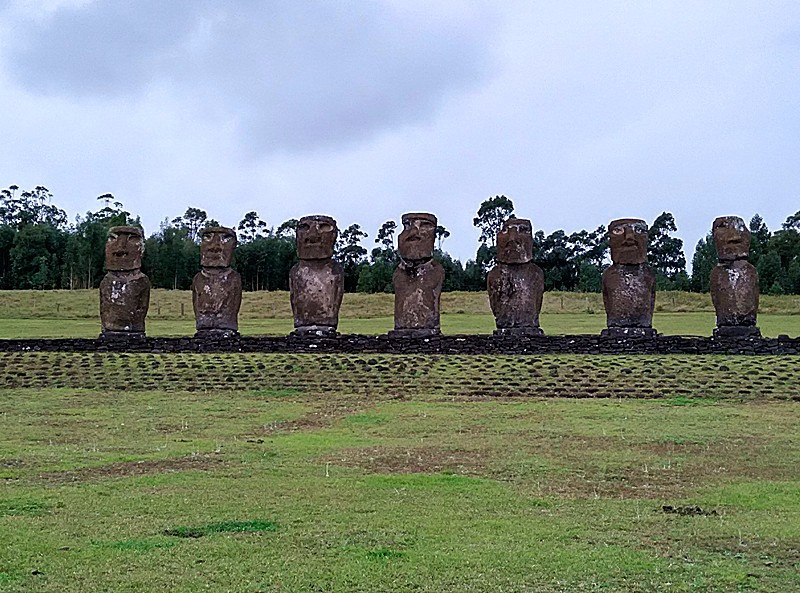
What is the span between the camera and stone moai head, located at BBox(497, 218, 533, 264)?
81.7 feet

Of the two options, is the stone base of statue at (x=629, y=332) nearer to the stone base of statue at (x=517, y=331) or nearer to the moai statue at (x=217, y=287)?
the stone base of statue at (x=517, y=331)

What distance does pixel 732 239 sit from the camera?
78.1 feet

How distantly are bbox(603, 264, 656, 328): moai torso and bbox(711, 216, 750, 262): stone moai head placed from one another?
5.72 ft

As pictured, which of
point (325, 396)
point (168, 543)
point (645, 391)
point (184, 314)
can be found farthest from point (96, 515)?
point (184, 314)

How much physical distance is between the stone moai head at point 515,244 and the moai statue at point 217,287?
6532 millimetres

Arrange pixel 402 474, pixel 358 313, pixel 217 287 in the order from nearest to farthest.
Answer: pixel 402 474 → pixel 217 287 → pixel 358 313

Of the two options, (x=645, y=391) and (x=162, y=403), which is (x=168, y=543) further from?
(x=645, y=391)

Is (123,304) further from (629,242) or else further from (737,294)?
(737,294)

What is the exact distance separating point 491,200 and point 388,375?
49971mm

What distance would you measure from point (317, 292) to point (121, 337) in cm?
476

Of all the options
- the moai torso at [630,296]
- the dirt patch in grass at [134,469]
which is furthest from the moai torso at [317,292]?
the dirt patch in grass at [134,469]

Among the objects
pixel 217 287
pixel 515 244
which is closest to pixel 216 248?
pixel 217 287

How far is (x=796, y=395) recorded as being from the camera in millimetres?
16906

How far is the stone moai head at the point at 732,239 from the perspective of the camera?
23.8 m
